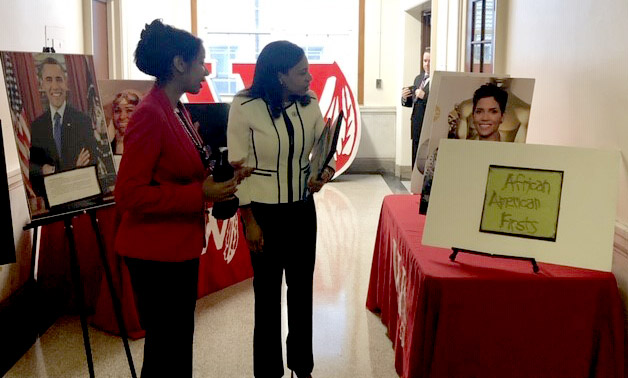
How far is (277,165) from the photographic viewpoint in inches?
98.3

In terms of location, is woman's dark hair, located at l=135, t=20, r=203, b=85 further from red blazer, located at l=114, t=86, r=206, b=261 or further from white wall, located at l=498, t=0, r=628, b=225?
white wall, located at l=498, t=0, r=628, b=225

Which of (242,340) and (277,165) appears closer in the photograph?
(277,165)

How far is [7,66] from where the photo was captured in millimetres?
2514

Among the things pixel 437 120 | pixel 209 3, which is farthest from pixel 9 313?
pixel 209 3

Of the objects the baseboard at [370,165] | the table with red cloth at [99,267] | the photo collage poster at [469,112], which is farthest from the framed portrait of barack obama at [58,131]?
the baseboard at [370,165]

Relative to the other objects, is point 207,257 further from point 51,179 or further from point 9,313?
point 51,179

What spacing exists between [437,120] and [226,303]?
1.81m

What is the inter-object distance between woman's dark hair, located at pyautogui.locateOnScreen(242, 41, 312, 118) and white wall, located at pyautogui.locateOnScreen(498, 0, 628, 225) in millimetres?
1029

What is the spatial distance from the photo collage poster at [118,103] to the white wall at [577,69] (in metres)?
1.96

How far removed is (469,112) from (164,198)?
4.46 ft

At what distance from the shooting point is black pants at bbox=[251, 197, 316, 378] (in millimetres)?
2551

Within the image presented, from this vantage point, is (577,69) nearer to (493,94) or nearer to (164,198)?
(493,94)

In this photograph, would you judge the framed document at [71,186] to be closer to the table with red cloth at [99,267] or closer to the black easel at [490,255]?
the table with red cloth at [99,267]

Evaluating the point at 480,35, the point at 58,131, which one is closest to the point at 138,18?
the point at 480,35
